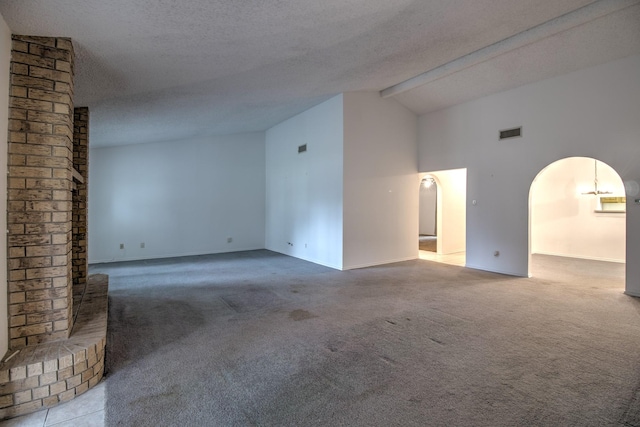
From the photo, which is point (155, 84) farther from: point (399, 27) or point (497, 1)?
point (497, 1)

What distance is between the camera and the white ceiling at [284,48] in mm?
2611

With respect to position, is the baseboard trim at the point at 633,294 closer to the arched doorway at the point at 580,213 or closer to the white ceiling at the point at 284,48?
the arched doorway at the point at 580,213

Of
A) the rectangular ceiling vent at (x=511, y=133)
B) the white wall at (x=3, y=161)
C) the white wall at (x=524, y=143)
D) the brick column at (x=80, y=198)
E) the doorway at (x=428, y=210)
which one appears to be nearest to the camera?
the white wall at (x=3, y=161)

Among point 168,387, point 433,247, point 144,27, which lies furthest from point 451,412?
point 433,247

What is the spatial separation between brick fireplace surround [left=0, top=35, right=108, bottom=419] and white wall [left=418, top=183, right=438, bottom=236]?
12.4m

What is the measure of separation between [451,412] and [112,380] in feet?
7.74

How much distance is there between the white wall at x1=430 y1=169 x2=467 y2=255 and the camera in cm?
820

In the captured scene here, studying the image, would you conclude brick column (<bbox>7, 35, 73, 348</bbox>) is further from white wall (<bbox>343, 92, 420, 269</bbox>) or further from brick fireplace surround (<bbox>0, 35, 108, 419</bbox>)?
white wall (<bbox>343, 92, 420, 269</bbox>)

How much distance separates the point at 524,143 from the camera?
18.9ft

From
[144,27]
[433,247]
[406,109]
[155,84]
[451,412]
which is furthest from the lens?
[433,247]

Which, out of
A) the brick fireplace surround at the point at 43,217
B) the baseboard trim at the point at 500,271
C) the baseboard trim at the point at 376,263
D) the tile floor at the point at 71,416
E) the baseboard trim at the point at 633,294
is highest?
the brick fireplace surround at the point at 43,217

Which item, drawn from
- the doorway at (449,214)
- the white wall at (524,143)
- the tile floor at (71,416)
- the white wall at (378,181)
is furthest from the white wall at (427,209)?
the tile floor at (71,416)

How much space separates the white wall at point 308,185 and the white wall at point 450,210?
9.10 ft

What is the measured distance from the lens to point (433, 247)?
381 inches
